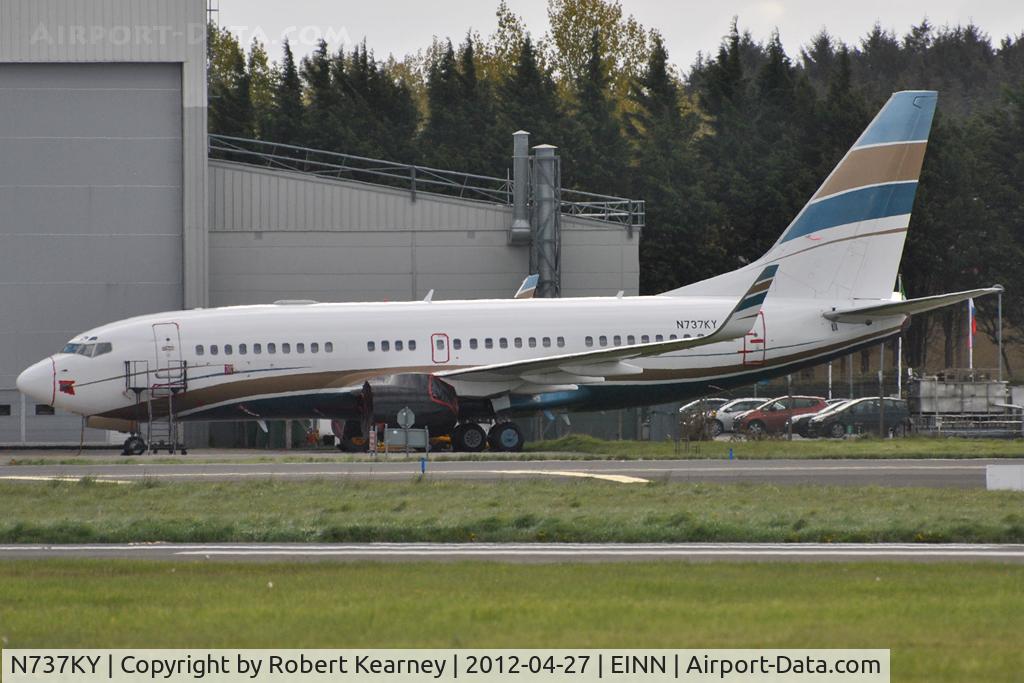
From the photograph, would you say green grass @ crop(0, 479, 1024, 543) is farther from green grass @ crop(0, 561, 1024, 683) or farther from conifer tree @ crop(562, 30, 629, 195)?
conifer tree @ crop(562, 30, 629, 195)

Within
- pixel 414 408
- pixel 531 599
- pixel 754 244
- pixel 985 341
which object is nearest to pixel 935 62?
pixel 985 341

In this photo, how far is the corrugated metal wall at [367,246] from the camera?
46812mm

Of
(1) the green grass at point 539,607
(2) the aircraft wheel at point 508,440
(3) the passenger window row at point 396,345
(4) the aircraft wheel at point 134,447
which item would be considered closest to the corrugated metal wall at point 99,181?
(4) the aircraft wheel at point 134,447

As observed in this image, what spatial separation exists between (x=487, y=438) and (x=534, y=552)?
20679 millimetres

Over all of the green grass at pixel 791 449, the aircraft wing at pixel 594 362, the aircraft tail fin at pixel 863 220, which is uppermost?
the aircraft tail fin at pixel 863 220

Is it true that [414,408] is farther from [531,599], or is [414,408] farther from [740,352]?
[531,599]

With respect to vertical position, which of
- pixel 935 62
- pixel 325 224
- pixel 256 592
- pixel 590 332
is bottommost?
pixel 256 592

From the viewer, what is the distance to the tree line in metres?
73.1

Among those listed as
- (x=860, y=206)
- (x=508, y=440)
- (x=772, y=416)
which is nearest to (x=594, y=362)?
(x=508, y=440)

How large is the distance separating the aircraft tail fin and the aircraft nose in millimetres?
15829

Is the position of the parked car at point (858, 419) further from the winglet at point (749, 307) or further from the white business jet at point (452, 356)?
the winglet at point (749, 307)

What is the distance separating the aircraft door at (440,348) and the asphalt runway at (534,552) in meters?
20.1

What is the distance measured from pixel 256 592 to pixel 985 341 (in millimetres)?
90883

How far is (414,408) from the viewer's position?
114ft
